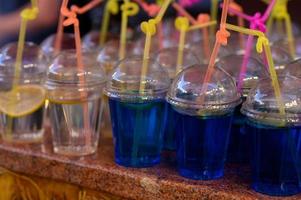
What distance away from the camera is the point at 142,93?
1221 mm

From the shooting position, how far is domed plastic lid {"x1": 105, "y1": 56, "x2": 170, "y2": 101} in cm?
122

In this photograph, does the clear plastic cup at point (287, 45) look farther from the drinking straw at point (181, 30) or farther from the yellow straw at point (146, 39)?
the yellow straw at point (146, 39)

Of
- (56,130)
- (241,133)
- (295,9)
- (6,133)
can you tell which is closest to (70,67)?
(56,130)

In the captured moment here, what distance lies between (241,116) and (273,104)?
0.16 meters

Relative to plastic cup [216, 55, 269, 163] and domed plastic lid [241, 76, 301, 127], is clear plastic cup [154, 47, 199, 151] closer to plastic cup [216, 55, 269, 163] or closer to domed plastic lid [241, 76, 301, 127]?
plastic cup [216, 55, 269, 163]

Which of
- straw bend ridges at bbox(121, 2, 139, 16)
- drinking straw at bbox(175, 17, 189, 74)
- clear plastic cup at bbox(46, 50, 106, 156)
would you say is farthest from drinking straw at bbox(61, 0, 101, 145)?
drinking straw at bbox(175, 17, 189, 74)

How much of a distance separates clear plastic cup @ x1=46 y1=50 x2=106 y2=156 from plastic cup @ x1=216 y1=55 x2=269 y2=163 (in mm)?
283

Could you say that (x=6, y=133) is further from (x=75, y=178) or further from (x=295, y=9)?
(x=295, y=9)

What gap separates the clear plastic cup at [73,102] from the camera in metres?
1.33

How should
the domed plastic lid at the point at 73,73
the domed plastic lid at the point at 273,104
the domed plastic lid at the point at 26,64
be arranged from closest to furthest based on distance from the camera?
the domed plastic lid at the point at 273,104, the domed plastic lid at the point at 73,73, the domed plastic lid at the point at 26,64

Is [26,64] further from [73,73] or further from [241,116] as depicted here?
[241,116]

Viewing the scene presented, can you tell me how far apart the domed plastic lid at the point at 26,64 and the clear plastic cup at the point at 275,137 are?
529 mm

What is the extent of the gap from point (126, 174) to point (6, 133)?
0.37 meters

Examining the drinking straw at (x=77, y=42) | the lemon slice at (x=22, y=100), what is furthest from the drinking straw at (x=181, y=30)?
the lemon slice at (x=22, y=100)
